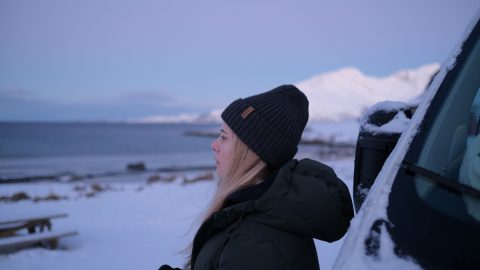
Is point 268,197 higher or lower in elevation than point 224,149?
lower

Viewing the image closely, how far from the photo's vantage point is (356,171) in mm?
1823

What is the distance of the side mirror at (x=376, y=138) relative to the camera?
1.70 metres

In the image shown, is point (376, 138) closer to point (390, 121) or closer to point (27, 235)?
point (390, 121)

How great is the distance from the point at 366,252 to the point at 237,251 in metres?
0.50

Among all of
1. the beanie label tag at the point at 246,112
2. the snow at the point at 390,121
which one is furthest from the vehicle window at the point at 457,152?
the beanie label tag at the point at 246,112

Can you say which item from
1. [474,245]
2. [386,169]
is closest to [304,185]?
[386,169]

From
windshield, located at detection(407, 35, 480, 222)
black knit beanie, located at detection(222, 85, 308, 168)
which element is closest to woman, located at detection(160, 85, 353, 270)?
black knit beanie, located at detection(222, 85, 308, 168)

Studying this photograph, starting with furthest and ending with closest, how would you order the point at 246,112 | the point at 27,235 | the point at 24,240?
the point at 27,235, the point at 24,240, the point at 246,112

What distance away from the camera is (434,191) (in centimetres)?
112

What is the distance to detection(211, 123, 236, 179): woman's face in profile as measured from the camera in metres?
1.73

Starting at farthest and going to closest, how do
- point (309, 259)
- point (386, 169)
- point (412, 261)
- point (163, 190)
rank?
1. point (163, 190)
2. point (309, 259)
3. point (386, 169)
4. point (412, 261)

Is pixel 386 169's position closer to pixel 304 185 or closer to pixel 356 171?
pixel 304 185

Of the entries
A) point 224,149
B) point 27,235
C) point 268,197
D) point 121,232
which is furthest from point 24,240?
point 268,197

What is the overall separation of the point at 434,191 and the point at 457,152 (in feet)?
1.18
